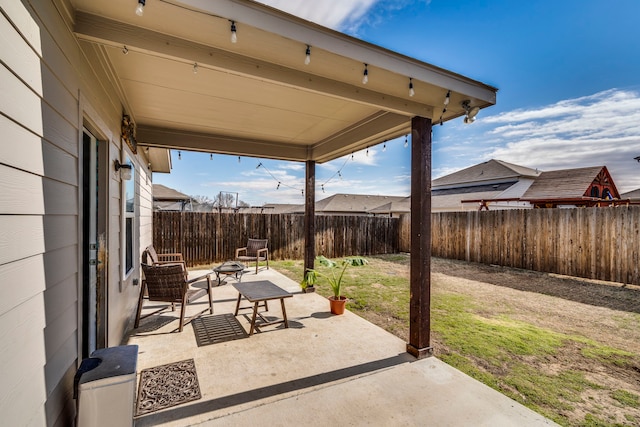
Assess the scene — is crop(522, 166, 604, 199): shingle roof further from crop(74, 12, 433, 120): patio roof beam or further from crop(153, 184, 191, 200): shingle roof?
crop(153, 184, 191, 200): shingle roof

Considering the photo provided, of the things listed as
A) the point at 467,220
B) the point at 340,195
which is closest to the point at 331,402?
the point at 467,220

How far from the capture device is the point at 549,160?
22188 millimetres

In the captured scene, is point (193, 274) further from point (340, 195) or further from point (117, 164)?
point (340, 195)

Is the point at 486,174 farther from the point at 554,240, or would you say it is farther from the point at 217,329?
the point at 217,329

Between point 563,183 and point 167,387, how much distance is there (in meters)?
15.5

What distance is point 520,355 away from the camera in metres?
3.03

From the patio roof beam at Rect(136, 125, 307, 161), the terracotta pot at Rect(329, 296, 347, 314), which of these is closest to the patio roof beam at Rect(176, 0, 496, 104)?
the terracotta pot at Rect(329, 296, 347, 314)

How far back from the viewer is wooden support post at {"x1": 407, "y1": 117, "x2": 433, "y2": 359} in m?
2.95

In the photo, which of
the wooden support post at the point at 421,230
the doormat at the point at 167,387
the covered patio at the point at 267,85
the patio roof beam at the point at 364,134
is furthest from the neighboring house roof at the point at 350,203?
the doormat at the point at 167,387

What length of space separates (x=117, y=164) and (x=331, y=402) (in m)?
3.09

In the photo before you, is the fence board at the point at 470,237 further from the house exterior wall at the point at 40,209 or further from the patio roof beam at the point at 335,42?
the house exterior wall at the point at 40,209

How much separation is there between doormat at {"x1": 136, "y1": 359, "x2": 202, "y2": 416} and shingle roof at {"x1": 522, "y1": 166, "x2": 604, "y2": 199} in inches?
544

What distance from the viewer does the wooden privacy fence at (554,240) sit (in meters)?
6.02

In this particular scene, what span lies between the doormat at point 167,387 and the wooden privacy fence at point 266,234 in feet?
19.4
